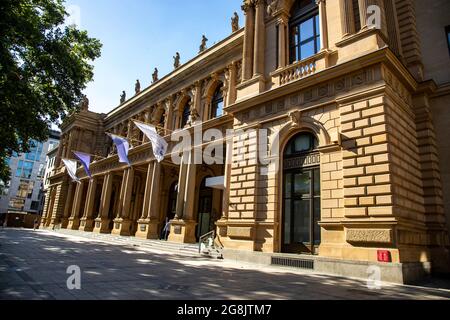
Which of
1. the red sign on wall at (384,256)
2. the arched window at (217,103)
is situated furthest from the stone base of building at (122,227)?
the red sign on wall at (384,256)

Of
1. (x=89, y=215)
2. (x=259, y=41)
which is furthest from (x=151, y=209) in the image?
(x=259, y=41)

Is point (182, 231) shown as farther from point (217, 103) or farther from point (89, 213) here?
point (89, 213)

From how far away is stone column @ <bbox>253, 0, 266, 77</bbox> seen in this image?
622 inches

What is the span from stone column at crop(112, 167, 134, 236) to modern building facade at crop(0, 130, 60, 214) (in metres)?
51.5

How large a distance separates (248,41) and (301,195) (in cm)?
967

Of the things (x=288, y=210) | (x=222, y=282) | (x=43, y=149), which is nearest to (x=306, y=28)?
(x=288, y=210)

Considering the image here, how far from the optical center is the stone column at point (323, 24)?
13052 mm

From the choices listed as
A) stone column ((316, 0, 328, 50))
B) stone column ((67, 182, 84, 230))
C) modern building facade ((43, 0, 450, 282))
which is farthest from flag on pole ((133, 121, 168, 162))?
stone column ((67, 182, 84, 230))

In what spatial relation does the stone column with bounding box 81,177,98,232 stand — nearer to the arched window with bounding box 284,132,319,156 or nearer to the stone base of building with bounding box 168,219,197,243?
the stone base of building with bounding box 168,219,197,243

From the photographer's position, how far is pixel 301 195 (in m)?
12.5

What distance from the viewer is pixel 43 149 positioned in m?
73.8

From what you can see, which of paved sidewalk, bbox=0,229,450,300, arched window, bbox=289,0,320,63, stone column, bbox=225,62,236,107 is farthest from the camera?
stone column, bbox=225,62,236,107

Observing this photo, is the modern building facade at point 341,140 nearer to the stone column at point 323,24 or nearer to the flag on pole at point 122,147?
the stone column at point 323,24

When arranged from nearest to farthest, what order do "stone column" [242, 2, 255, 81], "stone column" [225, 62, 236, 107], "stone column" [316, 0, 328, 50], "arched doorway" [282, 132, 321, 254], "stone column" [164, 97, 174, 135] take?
"arched doorway" [282, 132, 321, 254] → "stone column" [316, 0, 328, 50] → "stone column" [242, 2, 255, 81] → "stone column" [225, 62, 236, 107] → "stone column" [164, 97, 174, 135]
